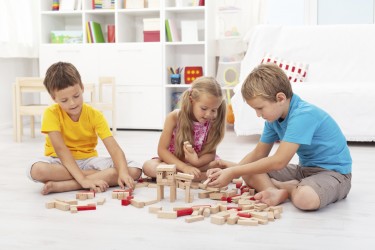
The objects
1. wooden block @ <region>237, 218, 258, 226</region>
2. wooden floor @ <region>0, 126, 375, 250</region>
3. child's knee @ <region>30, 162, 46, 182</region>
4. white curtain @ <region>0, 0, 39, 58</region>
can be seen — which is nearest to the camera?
wooden floor @ <region>0, 126, 375, 250</region>

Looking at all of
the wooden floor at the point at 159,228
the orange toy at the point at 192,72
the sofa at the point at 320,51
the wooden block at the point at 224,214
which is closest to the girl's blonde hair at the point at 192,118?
the wooden floor at the point at 159,228

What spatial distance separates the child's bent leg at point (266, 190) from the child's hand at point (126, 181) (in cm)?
49

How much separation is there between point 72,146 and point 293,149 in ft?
3.32

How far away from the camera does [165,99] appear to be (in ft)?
14.9

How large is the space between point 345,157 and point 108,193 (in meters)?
0.99

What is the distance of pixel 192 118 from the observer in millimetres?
2391

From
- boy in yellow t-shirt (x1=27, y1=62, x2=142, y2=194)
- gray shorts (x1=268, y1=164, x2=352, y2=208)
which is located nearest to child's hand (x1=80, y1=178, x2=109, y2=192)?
boy in yellow t-shirt (x1=27, y1=62, x2=142, y2=194)

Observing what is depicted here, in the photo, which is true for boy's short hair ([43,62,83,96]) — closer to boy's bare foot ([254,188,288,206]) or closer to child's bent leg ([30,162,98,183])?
child's bent leg ([30,162,98,183])

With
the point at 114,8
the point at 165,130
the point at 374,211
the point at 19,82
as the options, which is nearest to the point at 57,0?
the point at 114,8

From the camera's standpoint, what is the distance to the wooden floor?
1.52m

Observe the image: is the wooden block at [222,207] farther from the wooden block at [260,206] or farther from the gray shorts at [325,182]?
the gray shorts at [325,182]

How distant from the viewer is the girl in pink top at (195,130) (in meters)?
2.23

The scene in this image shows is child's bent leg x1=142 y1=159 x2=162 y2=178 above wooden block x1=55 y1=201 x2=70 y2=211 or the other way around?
above

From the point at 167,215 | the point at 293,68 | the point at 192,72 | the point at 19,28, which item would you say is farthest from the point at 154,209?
the point at 19,28
